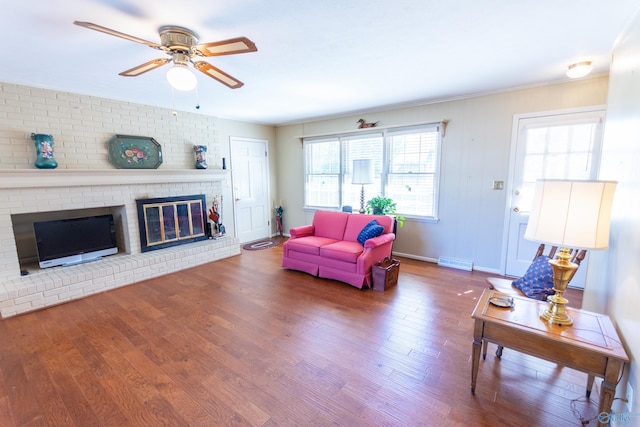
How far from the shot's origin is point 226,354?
2.23 metres

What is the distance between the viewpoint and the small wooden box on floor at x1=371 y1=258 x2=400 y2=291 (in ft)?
11.0

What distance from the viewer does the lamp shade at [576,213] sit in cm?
136

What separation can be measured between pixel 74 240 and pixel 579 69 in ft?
19.6

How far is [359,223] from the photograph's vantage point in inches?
158

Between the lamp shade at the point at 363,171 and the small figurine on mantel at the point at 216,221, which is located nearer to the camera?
the lamp shade at the point at 363,171

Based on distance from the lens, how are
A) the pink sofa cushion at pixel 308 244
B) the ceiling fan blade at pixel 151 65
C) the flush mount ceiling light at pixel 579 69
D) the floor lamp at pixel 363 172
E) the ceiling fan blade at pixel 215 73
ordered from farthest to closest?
the floor lamp at pixel 363 172
the pink sofa cushion at pixel 308 244
the flush mount ceiling light at pixel 579 69
the ceiling fan blade at pixel 215 73
the ceiling fan blade at pixel 151 65

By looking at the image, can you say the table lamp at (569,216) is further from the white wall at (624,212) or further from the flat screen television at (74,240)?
the flat screen television at (74,240)

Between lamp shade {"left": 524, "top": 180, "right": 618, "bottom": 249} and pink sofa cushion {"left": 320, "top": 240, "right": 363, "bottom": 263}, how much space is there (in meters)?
2.15

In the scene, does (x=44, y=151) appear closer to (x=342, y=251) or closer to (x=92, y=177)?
(x=92, y=177)

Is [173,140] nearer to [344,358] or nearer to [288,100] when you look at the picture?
[288,100]

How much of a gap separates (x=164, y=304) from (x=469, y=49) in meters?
3.89

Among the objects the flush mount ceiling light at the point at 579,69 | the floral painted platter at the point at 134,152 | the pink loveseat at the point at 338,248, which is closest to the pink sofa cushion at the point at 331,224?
the pink loveseat at the point at 338,248

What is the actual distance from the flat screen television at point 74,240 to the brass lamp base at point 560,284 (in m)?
4.75

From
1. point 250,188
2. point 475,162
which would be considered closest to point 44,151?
point 250,188
